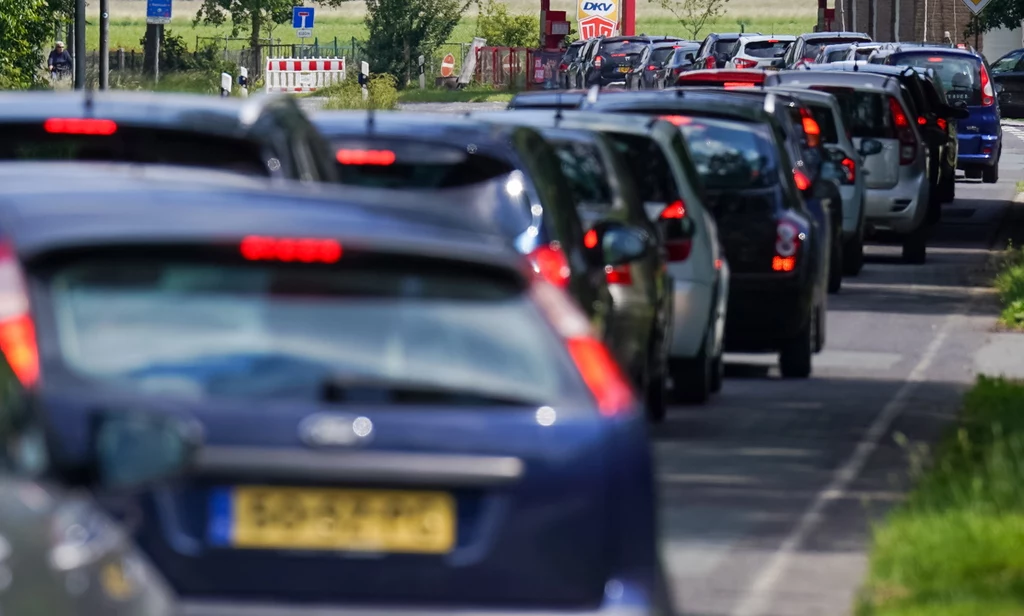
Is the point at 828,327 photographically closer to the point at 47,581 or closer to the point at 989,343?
the point at 989,343

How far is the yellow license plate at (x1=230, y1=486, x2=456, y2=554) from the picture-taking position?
5.03 m

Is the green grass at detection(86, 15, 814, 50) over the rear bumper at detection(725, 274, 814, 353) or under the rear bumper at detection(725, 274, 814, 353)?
over

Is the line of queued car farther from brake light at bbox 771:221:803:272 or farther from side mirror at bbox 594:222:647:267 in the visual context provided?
brake light at bbox 771:221:803:272

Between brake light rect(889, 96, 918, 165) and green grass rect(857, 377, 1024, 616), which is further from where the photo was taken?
brake light rect(889, 96, 918, 165)

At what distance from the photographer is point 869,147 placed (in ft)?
76.1

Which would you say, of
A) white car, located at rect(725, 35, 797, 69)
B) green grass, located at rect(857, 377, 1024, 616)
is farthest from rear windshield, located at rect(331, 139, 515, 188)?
white car, located at rect(725, 35, 797, 69)

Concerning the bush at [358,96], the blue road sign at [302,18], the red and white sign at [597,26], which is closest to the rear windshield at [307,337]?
the bush at [358,96]

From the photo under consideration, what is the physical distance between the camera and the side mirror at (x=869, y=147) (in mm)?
23203

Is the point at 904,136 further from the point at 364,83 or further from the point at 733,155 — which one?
the point at 364,83

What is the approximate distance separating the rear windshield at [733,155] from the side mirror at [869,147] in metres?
7.95

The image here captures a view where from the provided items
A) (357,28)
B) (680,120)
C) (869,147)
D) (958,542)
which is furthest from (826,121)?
(357,28)

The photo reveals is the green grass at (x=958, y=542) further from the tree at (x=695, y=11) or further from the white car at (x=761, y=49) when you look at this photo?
the tree at (x=695, y=11)

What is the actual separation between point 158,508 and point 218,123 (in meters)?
3.16

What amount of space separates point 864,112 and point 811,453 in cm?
1282
